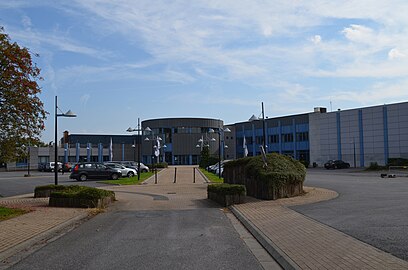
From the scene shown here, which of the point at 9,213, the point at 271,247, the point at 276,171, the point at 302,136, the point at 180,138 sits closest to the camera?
the point at 271,247

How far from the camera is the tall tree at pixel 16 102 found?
15445 millimetres

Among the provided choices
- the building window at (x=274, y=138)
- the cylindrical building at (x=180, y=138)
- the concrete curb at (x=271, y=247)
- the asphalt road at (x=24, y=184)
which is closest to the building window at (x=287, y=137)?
the building window at (x=274, y=138)

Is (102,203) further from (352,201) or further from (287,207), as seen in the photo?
(352,201)

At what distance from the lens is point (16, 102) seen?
51.6 feet

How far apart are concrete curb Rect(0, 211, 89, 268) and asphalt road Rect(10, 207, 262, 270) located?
0.83 ft

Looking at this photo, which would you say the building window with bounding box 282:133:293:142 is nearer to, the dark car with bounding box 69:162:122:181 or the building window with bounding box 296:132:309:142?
the building window with bounding box 296:132:309:142

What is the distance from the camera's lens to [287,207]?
15852 mm

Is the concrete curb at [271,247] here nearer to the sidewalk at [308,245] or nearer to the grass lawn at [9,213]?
the sidewalk at [308,245]

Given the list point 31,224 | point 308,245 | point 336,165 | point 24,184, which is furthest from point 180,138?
point 308,245

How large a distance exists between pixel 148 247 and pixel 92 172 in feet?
105

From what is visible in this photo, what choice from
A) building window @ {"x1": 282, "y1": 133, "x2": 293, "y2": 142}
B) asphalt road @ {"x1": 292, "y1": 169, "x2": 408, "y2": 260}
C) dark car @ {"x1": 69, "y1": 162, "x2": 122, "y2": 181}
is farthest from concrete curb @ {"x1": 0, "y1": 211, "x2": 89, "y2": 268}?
building window @ {"x1": 282, "y1": 133, "x2": 293, "y2": 142}

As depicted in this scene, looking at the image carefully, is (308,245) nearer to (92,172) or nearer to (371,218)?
(371,218)

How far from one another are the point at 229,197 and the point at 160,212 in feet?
10.5

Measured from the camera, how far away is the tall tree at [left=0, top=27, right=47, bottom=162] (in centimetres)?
1545
